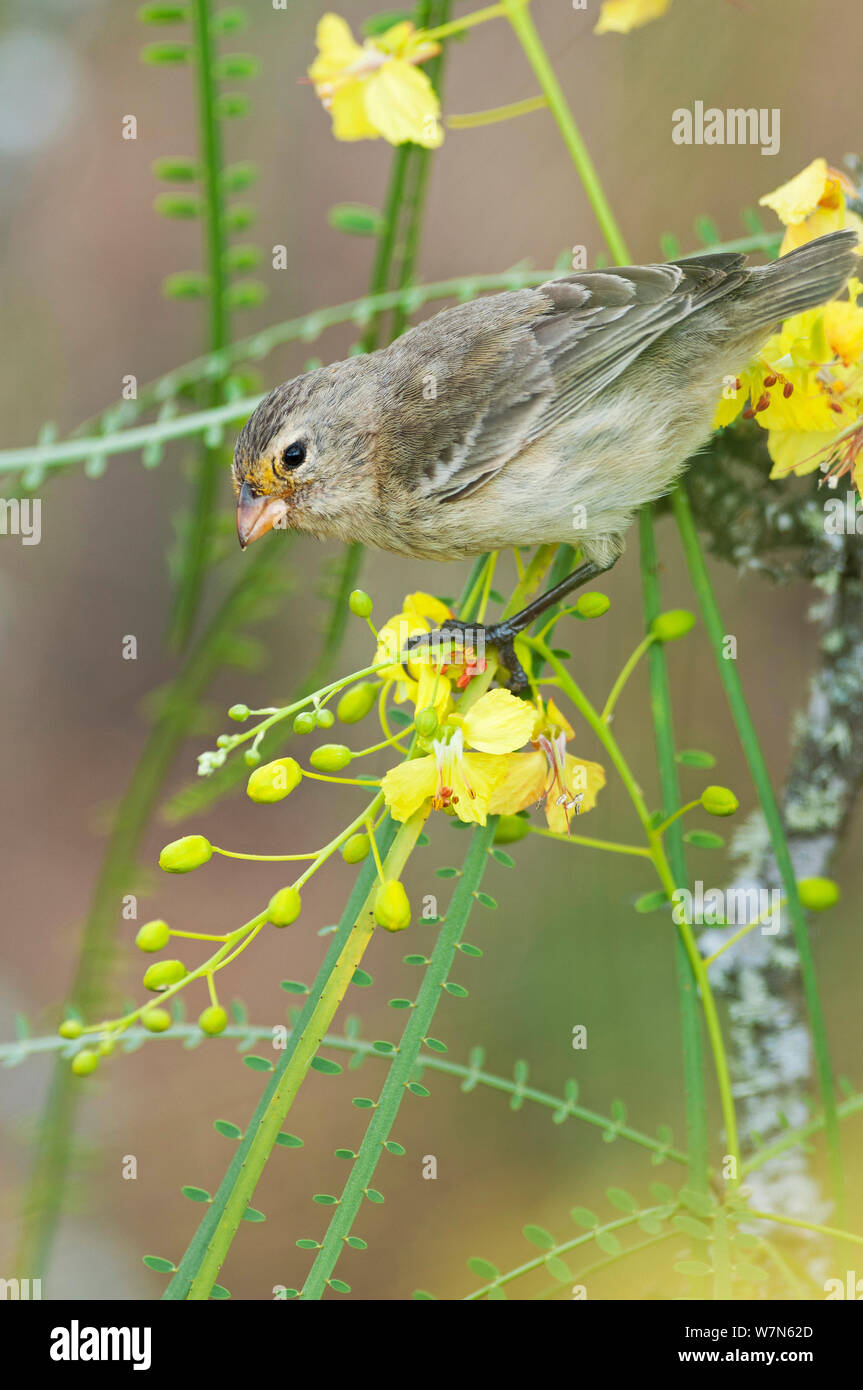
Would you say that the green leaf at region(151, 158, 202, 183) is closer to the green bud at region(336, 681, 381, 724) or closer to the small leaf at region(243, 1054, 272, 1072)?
the green bud at region(336, 681, 381, 724)

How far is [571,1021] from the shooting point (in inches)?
95.8

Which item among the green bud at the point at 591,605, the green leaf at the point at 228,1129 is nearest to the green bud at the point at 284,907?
the green leaf at the point at 228,1129

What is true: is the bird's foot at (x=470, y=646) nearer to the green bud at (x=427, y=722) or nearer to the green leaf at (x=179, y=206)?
the green bud at (x=427, y=722)

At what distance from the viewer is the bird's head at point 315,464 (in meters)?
1.70

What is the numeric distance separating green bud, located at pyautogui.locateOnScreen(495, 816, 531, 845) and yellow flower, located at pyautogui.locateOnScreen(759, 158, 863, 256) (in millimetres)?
737

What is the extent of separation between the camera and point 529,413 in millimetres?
1598

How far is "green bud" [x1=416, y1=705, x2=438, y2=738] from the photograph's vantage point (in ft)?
3.35

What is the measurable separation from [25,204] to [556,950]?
8.04 feet

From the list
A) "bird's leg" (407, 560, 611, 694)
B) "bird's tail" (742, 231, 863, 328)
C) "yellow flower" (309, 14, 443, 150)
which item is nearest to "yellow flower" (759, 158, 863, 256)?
"bird's tail" (742, 231, 863, 328)

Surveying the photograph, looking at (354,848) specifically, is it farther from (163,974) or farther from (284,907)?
(163,974)

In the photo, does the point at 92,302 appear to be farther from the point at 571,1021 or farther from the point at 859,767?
the point at 859,767

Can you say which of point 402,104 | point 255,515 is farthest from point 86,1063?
point 402,104

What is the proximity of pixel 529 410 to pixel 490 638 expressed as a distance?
0.54m

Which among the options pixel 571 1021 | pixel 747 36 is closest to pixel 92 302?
pixel 747 36
